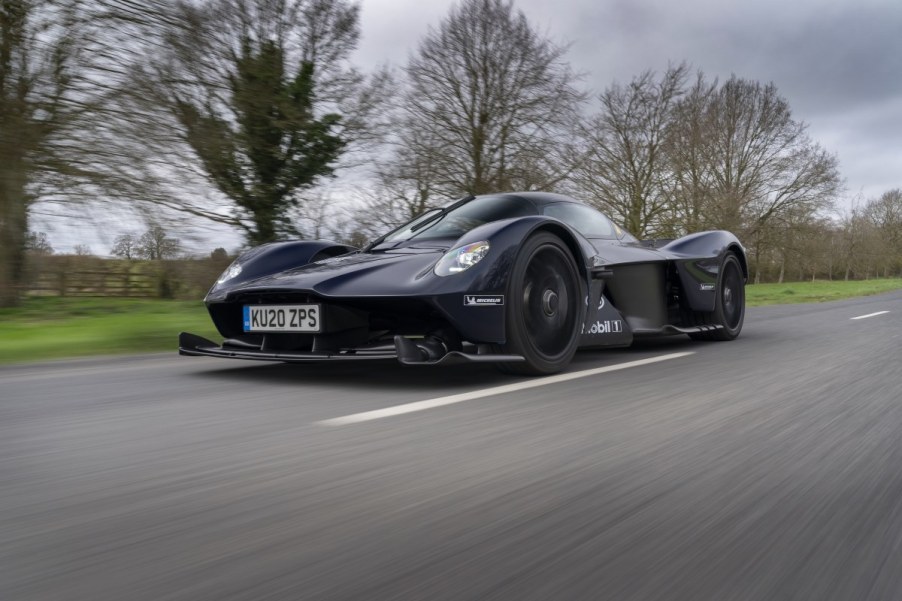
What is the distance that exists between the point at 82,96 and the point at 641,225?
19460mm

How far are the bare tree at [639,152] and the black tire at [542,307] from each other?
770 inches

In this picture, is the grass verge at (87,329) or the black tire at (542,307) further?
the grass verge at (87,329)

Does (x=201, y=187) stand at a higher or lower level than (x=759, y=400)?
higher

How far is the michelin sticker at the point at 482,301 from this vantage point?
349cm

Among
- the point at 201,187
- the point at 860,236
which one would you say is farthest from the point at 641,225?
the point at 860,236

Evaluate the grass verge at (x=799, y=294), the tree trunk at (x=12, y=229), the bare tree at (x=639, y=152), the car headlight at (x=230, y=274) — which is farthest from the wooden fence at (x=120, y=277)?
the bare tree at (x=639, y=152)

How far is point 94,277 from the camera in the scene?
9.95 metres

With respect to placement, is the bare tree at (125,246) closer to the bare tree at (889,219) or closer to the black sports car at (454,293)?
the black sports car at (454,293)

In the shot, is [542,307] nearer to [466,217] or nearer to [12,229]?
[466,217]

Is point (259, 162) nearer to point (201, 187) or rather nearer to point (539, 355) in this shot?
point (201, 187)

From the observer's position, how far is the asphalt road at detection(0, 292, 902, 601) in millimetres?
1339

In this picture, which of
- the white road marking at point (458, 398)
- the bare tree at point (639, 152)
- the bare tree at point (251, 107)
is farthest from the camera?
the bare tree at point (639, 152)

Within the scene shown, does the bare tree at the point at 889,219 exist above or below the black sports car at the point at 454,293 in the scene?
above

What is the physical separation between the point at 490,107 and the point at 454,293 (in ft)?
49.2
